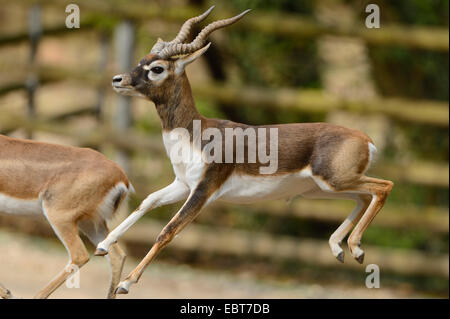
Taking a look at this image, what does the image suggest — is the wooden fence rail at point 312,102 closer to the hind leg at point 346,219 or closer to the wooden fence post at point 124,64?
the wooden fence post at point 124,64

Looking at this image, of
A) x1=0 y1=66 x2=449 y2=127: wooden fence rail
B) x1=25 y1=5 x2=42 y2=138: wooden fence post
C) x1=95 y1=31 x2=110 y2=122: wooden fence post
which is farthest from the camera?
x1=95 y1=31 x2=110 y2=122: wooden fence post

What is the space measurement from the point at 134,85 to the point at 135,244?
13.6 ft

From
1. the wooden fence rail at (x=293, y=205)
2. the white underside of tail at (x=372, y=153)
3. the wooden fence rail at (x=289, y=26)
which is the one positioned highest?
the wooden fence rail at (x=289, y=26)

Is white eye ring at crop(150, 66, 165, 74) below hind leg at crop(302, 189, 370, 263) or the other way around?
the other way around

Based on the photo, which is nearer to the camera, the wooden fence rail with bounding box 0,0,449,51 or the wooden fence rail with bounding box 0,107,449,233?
the wooden fence rail with bounding box 0,0,449,51

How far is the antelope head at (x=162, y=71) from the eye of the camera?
2.84m

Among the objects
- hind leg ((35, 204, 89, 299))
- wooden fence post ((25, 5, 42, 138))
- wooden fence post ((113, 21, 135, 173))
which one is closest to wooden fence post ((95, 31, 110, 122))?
wooden fence post ((25, 5, 42, 138))

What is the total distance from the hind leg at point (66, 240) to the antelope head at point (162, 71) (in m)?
0.52

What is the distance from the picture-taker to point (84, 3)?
654 cm

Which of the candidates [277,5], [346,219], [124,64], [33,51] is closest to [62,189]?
[346,219]

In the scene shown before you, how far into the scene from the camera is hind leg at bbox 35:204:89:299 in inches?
116

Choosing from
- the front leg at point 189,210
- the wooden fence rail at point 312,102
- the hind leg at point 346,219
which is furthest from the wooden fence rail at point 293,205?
the front leg at point 189,210

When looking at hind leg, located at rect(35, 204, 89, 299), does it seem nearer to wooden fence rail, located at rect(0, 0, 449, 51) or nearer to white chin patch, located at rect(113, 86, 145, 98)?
white chin patch, located at rect(113, 86, 145, 98)

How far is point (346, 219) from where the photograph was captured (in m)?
3.04
